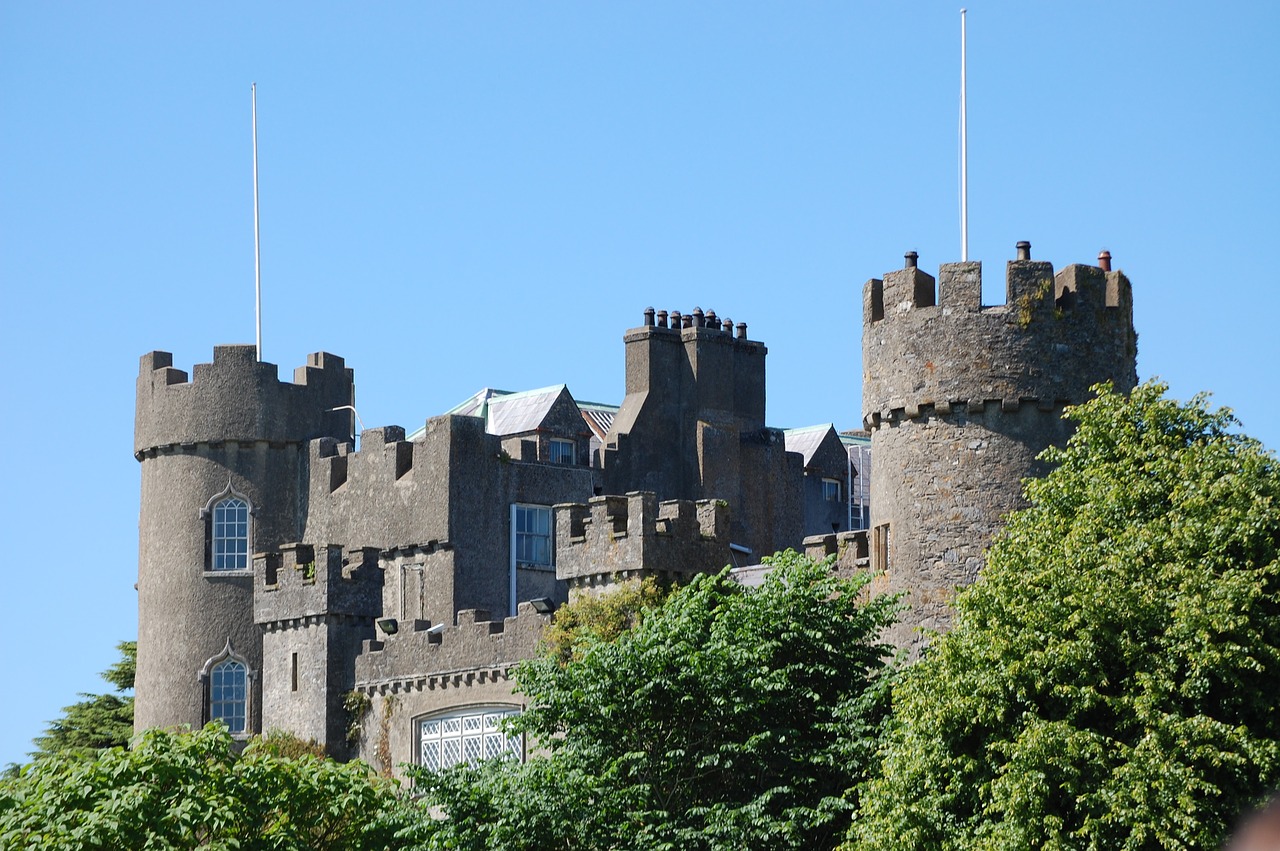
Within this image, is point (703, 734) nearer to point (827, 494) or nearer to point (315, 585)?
point (315, 585)

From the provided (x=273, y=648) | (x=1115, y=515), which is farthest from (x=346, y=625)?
(x=1115, y=515)

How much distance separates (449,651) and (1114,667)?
20552 millimetres

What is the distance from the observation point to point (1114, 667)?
3006cm

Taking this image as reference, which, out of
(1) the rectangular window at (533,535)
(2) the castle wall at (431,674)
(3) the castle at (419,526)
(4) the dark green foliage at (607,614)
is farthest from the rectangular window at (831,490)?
(4) the dark green foliage at (607,614)

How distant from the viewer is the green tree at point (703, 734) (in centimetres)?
3466

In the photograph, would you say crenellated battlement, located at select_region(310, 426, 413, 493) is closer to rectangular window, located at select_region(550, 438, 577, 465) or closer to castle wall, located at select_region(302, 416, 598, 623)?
castle wall, located at select_region(302, 416, 598, 623)

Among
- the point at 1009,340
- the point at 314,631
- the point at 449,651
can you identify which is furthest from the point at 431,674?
the point at 1009,340

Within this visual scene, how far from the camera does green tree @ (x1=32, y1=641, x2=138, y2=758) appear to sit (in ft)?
201

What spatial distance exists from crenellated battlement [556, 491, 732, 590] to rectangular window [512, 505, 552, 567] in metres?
5.58

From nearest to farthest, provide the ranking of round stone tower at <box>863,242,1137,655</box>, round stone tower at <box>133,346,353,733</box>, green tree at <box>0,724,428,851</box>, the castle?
green tree at <box>0,724,428,851</box>
round stone tower at <box>863,242,1137,655</box>
the castle
round stone tower at <box>133,346,353,733</box>

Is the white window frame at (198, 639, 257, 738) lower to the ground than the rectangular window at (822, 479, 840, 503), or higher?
lower

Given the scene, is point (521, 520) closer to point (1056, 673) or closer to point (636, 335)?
point (636, 335)

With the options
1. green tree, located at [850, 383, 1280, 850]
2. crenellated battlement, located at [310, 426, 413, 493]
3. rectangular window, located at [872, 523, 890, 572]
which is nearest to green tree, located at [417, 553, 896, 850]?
rectangular window, located at [872, 523, 890, 572]

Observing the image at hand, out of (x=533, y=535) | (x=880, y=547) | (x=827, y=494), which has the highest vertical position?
(x=827, y=494)
